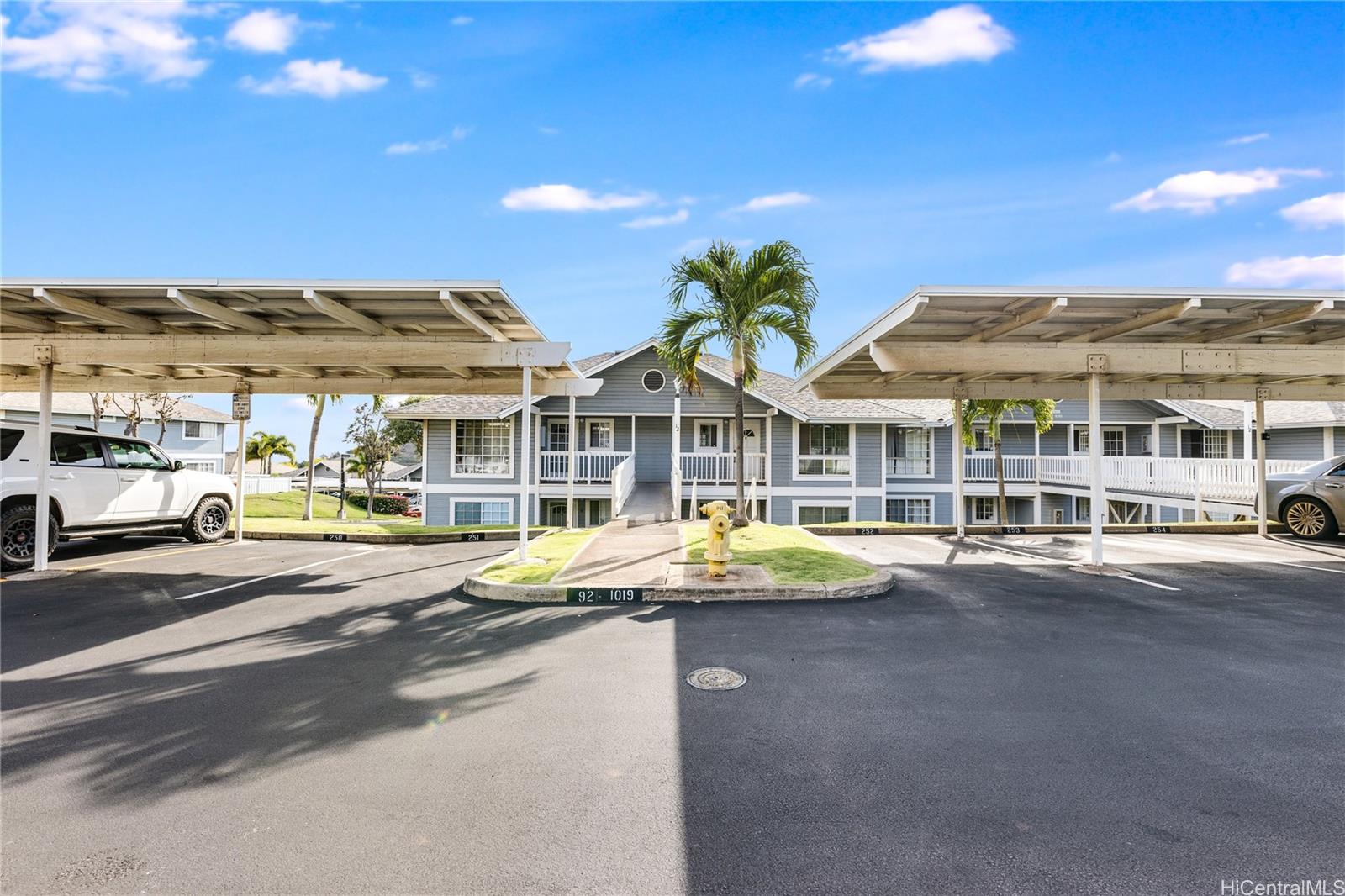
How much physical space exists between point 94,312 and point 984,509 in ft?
89.4

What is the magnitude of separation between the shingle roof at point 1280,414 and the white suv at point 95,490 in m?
28.4

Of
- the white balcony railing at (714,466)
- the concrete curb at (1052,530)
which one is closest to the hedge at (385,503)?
the white balcony railing at (714,466)

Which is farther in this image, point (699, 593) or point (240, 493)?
point (240, 493)

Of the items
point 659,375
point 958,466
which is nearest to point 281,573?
point 958,466

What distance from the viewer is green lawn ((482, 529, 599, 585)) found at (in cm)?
830

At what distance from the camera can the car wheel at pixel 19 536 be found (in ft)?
31.0

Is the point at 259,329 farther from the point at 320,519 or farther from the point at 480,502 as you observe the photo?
the point at 320,519

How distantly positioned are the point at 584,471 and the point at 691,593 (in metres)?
13.8

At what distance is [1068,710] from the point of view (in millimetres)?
4301

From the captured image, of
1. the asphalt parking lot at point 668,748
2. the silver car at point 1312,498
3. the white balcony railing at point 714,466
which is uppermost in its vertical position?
the white balcony railing at point 714,466

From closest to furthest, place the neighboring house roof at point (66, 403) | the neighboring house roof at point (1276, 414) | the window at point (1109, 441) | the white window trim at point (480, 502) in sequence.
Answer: the white window trim at point (480, 502)
the neighboring house roof at point (1276, 414)
the window at point (1109, 441)
the neighboring house roof at point (66, 403)

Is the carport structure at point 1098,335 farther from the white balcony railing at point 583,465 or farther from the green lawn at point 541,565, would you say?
the white balcony railing at point 583,465

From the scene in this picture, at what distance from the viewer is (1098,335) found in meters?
10.5

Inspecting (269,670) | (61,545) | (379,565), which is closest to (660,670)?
(269,670)
